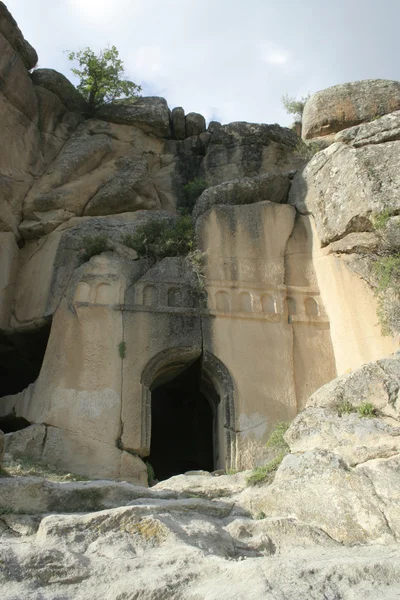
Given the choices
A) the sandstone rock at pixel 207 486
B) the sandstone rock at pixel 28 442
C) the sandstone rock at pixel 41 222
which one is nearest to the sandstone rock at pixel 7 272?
the sandstone rock at pixel 41 222

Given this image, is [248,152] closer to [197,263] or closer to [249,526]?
[197,263]

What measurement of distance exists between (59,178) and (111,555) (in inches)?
467

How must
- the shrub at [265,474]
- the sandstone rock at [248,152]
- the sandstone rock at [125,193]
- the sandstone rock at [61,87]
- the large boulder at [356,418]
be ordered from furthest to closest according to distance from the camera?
the sandstone rock at [61,87]
the sandstone rock at [248,152]
the sandstone rock at [125,193]
the shrub at [265,474]
the large boulder at [356,418]

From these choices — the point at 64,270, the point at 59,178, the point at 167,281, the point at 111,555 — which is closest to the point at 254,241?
the point at 167,281

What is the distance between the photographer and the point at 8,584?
4336 millimetres

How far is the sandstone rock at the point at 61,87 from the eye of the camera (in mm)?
16639

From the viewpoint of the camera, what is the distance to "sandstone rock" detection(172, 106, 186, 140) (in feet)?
57.6

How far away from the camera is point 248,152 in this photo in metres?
16.6

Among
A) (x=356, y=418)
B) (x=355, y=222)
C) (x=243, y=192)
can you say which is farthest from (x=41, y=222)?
(x=356, y=418)

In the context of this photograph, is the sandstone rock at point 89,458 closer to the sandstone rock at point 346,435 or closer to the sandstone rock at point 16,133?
the sandstone rock at point 346,435

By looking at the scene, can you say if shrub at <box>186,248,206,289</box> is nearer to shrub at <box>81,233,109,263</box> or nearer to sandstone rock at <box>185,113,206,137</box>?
shrub at <box>81,233,109,263</box>

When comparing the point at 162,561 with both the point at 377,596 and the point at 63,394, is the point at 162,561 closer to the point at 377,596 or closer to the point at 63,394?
the point at 377,596

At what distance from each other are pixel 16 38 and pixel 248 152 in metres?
6.76

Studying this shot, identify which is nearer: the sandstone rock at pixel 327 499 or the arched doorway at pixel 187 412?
the sandstone rock at pixel 327 499
